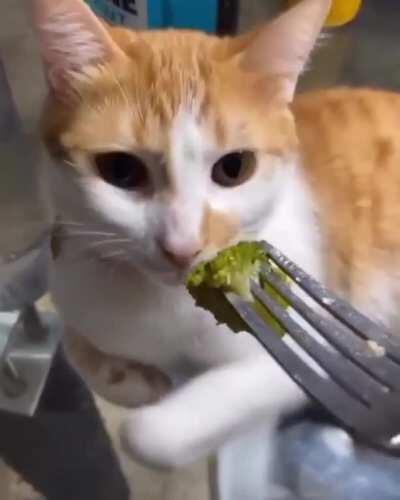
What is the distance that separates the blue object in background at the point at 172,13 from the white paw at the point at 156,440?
1.95 ft

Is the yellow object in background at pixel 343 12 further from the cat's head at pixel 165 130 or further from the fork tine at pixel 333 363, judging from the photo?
the fork tine at pixel 333 363

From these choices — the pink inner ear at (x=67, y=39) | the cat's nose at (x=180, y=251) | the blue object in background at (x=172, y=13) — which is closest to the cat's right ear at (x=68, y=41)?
the pink inner ear at (x=67, y=39)

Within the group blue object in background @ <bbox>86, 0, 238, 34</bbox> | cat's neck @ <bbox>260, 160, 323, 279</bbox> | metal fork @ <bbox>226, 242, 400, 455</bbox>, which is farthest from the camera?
blue object in background @ <bbox>86, 0, 238, 34</bbox>

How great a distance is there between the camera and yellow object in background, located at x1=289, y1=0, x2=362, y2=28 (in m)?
1.11

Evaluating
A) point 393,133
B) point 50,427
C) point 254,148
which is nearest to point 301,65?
point 254,148

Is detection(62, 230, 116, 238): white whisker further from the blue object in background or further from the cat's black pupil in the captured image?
the blue object in background

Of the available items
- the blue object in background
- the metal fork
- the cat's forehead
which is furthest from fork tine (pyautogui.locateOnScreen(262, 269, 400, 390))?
the blue object in background

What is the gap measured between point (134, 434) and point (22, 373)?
23cm

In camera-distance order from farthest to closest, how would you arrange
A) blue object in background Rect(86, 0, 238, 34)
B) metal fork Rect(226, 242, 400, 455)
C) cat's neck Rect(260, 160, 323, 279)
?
blue object in background Rect(86, 0, 238, 34) < cat's neck Rect(260, 160, 323, 279) < metal fork Rect(226, 242, 400, 455)

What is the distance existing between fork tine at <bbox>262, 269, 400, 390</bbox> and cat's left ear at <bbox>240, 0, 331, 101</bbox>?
14cm

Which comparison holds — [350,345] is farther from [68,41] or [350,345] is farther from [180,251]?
[68,41]

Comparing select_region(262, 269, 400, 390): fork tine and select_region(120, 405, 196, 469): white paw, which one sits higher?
select_region(262, 269, 400, 390): fork tine

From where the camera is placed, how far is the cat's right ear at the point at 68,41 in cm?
55

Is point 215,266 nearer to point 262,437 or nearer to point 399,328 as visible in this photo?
point 262,437
